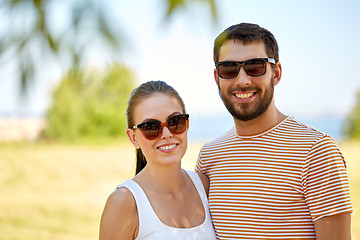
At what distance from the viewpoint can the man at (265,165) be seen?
222 cm

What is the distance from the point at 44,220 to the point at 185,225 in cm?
982

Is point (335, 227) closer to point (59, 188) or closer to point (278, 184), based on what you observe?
point (278, 184)

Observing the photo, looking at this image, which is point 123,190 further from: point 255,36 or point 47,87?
point 47,87

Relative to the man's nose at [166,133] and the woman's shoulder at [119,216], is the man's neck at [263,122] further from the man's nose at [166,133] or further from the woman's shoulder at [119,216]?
the woman's shoulder at [119,216]

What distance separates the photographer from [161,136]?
2.49m

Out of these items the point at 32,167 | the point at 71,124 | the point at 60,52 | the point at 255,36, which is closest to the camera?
the point at 60,52

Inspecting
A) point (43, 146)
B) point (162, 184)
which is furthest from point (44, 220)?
point (43, 146)

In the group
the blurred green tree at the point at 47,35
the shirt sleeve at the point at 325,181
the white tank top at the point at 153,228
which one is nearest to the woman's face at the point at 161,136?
the white tank top at the point at 153,228

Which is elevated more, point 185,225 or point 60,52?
point 60,52

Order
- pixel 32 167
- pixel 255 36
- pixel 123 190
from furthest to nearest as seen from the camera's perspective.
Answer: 1. pixel 32 167
2. pixel 255 36
3. pixel 123 190

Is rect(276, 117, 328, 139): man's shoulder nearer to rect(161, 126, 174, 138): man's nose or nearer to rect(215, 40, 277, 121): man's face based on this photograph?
rect(215, 40, 277, 121): man's face

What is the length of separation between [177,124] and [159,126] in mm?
103

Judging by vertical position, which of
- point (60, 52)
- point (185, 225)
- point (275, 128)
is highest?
point (60, 52)

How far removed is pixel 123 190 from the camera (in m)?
2.40
